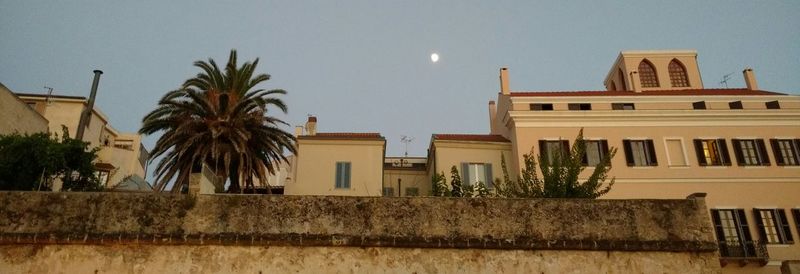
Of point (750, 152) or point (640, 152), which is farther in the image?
point (640, 152)

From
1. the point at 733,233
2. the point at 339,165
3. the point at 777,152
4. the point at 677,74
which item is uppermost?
the point at 677,74

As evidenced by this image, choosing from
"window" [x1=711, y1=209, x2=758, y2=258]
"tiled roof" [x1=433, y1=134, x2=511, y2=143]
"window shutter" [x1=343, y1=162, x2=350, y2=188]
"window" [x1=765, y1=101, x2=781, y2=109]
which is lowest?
"window" [x1=711, y1=209, x2=758, y2=258]

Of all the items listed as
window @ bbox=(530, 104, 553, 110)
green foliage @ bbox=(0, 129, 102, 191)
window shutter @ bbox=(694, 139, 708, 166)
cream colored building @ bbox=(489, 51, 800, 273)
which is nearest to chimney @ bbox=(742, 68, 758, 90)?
cream colored building @ bbox=(489, 51, 800, 273)

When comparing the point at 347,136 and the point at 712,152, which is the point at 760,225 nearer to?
the point at 712,152

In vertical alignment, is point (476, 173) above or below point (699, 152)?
below

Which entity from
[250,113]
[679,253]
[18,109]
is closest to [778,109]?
[679,253]

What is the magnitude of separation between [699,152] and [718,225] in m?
4.14

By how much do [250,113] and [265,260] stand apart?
1457 centimetres

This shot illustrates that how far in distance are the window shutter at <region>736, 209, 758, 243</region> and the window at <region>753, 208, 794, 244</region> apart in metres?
0.54

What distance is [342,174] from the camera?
3092 centimetres

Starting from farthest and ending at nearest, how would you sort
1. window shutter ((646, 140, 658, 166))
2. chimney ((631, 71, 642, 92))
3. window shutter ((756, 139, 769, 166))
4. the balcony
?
chimney ((631, 71, 642, 92)) < window shutter ((646, 140, 658, 166)) < window shutter ((756, 139, 769, 166)) < the balcony

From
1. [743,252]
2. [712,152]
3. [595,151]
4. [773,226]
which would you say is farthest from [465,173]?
[773,226]

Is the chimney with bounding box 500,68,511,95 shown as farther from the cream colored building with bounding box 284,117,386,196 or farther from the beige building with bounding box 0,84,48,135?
the beige building with bounding box 0,84,48,135

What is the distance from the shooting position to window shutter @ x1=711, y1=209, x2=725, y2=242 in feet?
88.1
